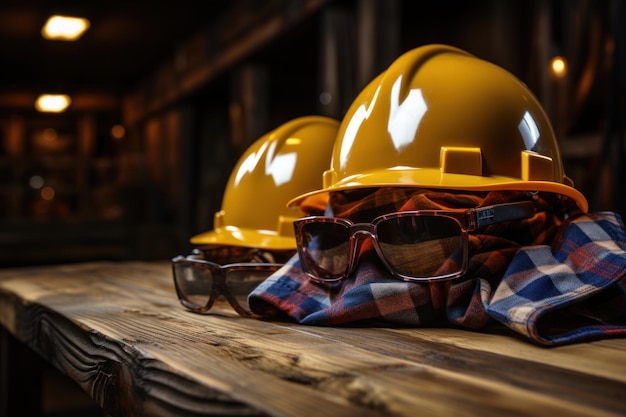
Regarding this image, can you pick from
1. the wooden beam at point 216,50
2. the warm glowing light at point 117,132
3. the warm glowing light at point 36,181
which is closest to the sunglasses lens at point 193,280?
the wooden beam at point 216,50

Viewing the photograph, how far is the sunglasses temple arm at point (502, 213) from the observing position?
3.08 ft

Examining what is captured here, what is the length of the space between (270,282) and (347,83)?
10.8ft

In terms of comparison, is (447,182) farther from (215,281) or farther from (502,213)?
(215,281)

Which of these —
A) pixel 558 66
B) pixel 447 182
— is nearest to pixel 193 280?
pixel 447 182

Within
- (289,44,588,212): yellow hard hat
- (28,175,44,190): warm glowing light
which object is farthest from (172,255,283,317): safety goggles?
(28,175,44,190): warm glowing light

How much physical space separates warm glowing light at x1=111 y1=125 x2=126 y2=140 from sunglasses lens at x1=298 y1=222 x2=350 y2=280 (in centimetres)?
1100

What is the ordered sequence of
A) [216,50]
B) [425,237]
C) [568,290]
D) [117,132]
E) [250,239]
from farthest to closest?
[117,132]
[216,50]
[250,239]
[425,237]
[568,290]

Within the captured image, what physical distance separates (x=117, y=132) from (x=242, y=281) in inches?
438

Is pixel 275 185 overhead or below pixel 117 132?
below

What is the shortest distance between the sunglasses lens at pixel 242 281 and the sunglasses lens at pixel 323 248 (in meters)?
0.10

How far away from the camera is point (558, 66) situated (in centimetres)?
337

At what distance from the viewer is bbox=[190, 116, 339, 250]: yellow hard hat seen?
1.35 metres

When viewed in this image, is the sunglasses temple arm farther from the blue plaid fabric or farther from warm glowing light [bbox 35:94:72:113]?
warm glowing light [bbox 35:94:72:113]

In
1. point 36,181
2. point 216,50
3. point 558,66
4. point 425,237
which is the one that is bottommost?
point 425,237
